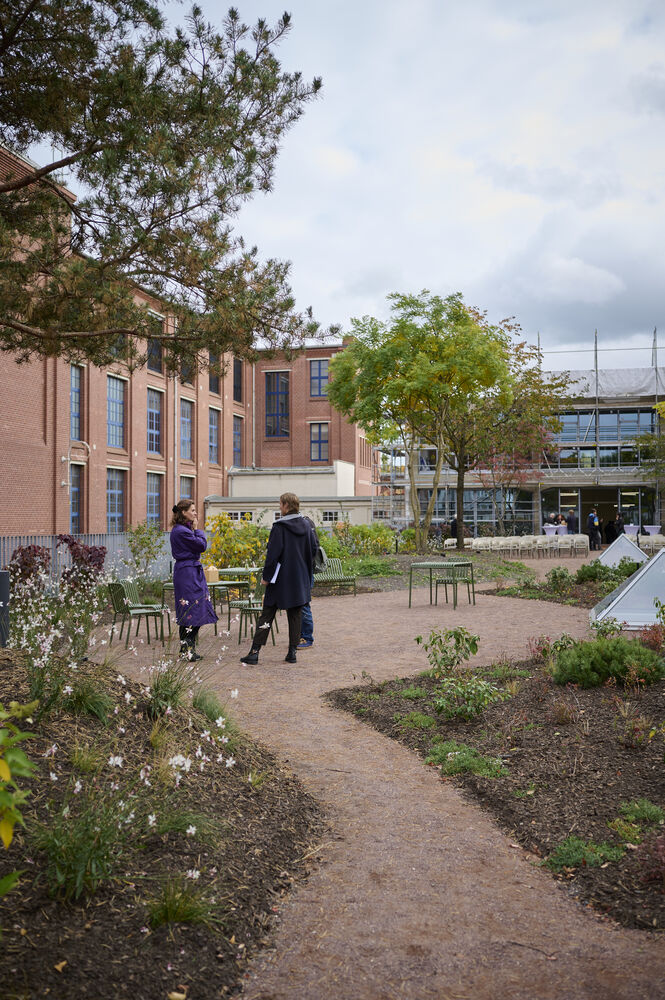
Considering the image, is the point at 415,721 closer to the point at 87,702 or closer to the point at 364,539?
the point at 87,702

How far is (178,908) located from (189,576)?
6.51m

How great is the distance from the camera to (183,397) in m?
36.8

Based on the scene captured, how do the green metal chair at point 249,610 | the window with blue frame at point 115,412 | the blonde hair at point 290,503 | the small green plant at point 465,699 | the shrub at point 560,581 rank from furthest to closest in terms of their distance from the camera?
the window with blue frame at point 115,412 → the shrub at point 560,581 → the green metal chair at point 249,610 → the blonde hair at point 290,503 → the small green plant at point 465,699

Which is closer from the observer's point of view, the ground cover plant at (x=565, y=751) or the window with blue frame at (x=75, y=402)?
the ground cover plant at (x=565, y=751)

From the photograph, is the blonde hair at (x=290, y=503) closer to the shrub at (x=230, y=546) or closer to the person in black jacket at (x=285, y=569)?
the person in black jacket at (x=285, y=569)

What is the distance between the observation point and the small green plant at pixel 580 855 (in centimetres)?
420

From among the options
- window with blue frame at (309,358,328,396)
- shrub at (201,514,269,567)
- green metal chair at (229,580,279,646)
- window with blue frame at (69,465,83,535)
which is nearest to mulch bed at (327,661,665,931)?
green metal chair at (229,580,279,646)

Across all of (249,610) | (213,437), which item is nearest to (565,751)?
(249,610)

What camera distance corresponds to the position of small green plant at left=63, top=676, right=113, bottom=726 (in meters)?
5.02

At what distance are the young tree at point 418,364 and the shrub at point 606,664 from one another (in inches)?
743

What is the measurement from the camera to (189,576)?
9727mm

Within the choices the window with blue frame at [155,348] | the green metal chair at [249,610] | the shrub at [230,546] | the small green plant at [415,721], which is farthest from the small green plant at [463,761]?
the shrub at [230,546]

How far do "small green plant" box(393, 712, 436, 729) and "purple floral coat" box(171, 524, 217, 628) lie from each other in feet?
10.8

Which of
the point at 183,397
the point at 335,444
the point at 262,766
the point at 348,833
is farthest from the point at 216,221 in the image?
the point at 335,444
